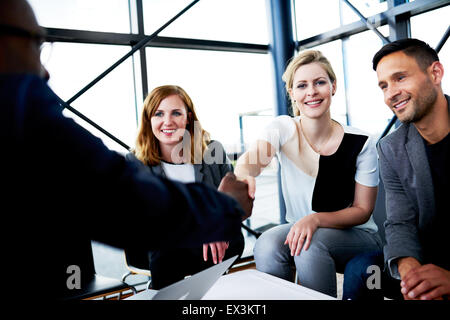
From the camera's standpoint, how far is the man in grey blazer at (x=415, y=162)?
50.1 inches

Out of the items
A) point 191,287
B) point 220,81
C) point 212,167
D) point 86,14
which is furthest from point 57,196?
point 220,81

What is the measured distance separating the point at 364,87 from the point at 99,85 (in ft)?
6.92

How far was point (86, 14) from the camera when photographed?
251cm

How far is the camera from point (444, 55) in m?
2.53

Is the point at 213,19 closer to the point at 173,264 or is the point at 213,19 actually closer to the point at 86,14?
the point at 86,14

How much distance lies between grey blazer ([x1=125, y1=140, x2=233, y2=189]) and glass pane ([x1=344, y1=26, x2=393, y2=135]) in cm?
Result: 148

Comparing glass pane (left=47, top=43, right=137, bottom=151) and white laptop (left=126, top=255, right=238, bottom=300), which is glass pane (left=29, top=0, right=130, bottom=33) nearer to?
glass pane (left=47, top=43, right=137, bottom=151)

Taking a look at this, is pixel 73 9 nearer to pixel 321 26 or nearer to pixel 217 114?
pixel 217 114

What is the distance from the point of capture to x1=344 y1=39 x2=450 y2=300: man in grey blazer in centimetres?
127

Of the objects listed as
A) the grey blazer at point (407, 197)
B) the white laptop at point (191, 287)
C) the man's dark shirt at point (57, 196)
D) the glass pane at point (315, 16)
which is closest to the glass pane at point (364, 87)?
the glass pane at point (315, 16)

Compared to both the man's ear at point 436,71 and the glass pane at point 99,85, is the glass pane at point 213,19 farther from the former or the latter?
the man's ear at point 436,71

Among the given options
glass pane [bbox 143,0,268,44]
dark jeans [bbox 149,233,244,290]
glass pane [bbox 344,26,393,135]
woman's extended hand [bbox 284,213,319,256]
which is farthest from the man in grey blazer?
glass pane [bbox 143,0,268,44]

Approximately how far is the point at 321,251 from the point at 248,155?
0.48 metres

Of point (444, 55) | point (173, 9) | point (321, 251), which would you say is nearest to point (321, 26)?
point (444, 55)
